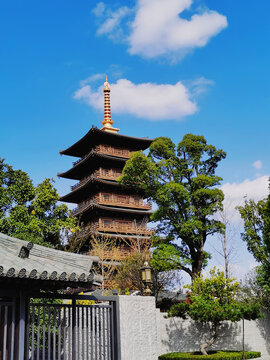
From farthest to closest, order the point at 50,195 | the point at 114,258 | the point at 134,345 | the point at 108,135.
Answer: the point at 108,135
the point at 114,258
the point at 50,195
the point at 134,345

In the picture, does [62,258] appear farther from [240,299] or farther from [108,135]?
[108,135]

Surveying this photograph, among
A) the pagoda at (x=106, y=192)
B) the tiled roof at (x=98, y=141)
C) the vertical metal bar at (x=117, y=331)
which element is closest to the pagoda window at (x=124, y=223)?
the pagoda at (x=106, y=192)

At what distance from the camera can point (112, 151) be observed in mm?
26328

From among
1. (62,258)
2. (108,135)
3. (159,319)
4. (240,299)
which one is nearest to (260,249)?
(240,299)

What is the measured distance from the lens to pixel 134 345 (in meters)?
5.88

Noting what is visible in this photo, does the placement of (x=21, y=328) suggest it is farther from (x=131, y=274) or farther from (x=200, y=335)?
(x=131, y=274)

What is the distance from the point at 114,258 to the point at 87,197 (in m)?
6.28

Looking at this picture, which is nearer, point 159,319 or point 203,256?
point 159,319

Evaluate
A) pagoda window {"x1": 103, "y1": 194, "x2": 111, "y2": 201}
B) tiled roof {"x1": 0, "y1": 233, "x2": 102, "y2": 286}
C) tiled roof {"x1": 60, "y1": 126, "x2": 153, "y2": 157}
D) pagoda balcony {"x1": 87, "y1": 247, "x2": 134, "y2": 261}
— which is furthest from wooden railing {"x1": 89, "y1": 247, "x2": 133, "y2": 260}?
tiled roof {"x1": 0, "y1": 233, "x2": 102, "y2": 286}

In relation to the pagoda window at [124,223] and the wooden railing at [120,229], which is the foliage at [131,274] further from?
the pagoda window at [124,223]

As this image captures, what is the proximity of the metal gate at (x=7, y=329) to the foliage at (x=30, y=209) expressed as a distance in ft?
38.7

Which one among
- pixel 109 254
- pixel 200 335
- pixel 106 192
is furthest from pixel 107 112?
pixel 200 335

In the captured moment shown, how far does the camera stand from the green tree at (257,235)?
14148 mm

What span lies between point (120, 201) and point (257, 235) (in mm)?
11212
